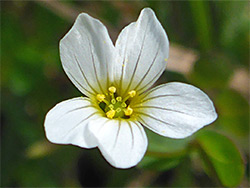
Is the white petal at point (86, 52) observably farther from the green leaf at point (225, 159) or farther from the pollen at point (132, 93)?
the green leaf at point (225, 159)

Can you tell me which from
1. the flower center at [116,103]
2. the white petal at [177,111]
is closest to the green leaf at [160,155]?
the flower center at [116,103]

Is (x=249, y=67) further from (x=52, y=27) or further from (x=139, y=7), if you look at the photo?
(x=52, y=27)

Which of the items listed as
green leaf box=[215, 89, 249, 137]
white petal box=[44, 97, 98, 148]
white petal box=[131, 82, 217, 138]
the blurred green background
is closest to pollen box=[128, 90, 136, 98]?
white petal box=[131, 82, 217, 138]

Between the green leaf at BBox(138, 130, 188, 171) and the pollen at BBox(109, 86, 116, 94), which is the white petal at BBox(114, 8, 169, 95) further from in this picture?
the green leaf at BBox(138, 130, 188, 171)

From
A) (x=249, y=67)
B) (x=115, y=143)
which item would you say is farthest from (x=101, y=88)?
(x=249, y=67)

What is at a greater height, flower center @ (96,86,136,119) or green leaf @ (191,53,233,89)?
flower center @ (96,86,136,119)

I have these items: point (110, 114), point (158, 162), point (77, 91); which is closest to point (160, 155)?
point (158, 162)
